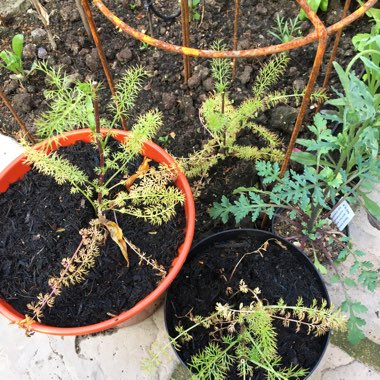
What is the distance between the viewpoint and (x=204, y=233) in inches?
73.0

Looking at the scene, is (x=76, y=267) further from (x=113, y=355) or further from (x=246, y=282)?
(x=246, y=282)

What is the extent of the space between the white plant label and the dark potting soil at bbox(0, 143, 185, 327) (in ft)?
2.01

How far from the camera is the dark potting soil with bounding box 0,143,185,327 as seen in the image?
1432mm

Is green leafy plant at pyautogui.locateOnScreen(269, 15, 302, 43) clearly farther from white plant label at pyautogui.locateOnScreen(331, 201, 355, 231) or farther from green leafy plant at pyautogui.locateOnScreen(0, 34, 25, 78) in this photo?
green leafy plant at pyautogui.locateOnScreen(0, 34, 25, 78)

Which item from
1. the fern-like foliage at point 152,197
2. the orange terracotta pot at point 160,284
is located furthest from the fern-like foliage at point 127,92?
the fern-like foliage at point 152,197

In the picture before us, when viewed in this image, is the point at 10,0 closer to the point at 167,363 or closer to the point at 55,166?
the point at 55,166

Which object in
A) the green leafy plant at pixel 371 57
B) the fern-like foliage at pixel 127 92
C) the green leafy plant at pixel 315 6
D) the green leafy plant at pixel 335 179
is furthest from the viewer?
the green leafy plant at pixel 315 6

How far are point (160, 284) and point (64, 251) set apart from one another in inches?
13.5

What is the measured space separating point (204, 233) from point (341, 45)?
1182 millimetres

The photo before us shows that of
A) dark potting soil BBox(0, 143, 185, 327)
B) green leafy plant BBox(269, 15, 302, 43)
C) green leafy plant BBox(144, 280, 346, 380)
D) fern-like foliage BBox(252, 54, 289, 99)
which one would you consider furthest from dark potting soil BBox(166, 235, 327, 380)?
green leafy plant BBox(269, 15, 302, 43)

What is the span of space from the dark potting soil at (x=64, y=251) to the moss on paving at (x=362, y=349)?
77 centimetres

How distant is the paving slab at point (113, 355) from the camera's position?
168cm

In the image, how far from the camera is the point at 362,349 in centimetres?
171

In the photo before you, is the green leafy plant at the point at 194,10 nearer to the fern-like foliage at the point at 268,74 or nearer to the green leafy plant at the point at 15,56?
the fern-like foliage at the point at 268,74
